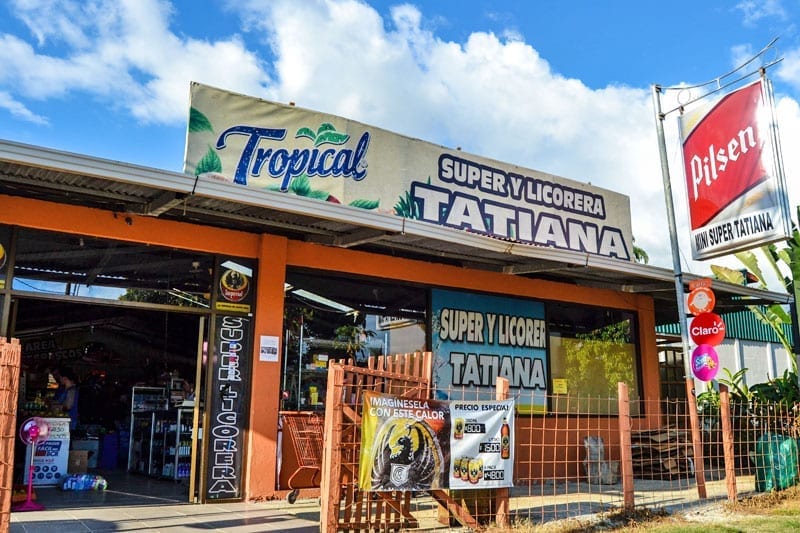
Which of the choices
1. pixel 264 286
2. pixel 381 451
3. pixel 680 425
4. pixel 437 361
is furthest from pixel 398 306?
pixel 680 425

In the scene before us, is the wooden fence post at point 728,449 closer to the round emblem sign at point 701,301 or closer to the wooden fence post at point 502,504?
the round emblem sign at point 701,301

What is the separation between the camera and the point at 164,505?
9.15 metres

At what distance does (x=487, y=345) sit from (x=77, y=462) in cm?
717

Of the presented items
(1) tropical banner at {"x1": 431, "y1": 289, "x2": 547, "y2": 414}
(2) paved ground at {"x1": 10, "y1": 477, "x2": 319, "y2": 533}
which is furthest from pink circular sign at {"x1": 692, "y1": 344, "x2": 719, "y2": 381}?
(2) paved ground at {"x1": 10, "y1": 477, "x2": 319, "y2": 533}

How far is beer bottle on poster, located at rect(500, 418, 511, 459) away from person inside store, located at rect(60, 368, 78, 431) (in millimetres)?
8131

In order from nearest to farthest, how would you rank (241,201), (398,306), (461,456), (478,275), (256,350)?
1. (461,456)
2. (241,201)
3. (256,350)
4. (398,306)
5. (478,275)

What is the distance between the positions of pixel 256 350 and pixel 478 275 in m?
4.29

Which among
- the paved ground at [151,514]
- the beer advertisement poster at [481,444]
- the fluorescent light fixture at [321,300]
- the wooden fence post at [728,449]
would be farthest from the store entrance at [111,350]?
the wooden fence post at [728,449]

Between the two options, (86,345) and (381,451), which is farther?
(86,345)

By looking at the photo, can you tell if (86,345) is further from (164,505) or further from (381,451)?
(381,451)

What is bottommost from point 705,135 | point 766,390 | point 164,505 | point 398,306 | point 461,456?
point 164,505

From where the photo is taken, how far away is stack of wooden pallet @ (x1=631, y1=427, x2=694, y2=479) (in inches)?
507

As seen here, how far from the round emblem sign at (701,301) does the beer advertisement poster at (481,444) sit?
4881mm

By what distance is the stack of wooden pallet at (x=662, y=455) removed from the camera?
1287cm
